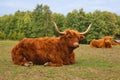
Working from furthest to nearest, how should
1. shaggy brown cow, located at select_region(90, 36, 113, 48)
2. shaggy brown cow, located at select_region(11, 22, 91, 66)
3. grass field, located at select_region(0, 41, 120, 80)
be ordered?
1. shaggy brown cow, located at select_region(90, 36, 113, 48)
2. shaggy brown cow, located at select_region(11, 22, 91, 66)
3. grass field, located at select_region(0, 41, 120, 80)

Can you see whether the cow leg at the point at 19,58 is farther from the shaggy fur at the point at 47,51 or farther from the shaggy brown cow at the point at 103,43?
the shaggy brown cow at the point at 103,43

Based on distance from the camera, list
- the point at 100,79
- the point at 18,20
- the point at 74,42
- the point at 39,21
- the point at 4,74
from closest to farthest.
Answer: the point at 100,79 < the point at 4,74 < the point at 74,42 < the point at 39,21 < the point at 18,20

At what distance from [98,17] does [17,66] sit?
6377 cm

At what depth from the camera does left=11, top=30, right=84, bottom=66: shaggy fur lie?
11930 mm

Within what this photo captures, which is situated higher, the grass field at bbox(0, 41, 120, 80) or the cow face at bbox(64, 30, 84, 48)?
the cow face at bbox(64, 30, 84, 48)

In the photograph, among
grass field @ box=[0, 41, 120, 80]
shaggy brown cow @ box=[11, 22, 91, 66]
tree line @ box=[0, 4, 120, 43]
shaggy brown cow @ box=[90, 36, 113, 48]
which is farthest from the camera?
tree line @ box=[0, 4, 120, 43]

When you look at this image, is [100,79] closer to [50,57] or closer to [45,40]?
[50,57]

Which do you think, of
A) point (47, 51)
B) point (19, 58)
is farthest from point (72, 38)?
point (19, 58)

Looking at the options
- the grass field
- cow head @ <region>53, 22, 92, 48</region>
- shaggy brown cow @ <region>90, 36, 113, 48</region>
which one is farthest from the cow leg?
shaggy brown cow @ <region>90, 36, 113, 48</region>

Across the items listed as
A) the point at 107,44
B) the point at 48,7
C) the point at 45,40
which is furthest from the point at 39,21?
the point at 45,40

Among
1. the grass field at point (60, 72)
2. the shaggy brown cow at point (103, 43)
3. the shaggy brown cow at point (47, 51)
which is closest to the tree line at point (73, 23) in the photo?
the shaggy brown cow at point (103, 43)

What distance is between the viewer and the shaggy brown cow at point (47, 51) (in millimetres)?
11930

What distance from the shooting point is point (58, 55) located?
39.6 ft

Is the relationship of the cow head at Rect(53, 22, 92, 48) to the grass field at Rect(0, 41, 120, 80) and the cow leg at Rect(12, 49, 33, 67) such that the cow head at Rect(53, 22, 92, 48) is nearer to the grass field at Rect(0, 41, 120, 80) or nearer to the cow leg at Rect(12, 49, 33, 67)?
the grass field at Rect(0, 41, 120, 80)
